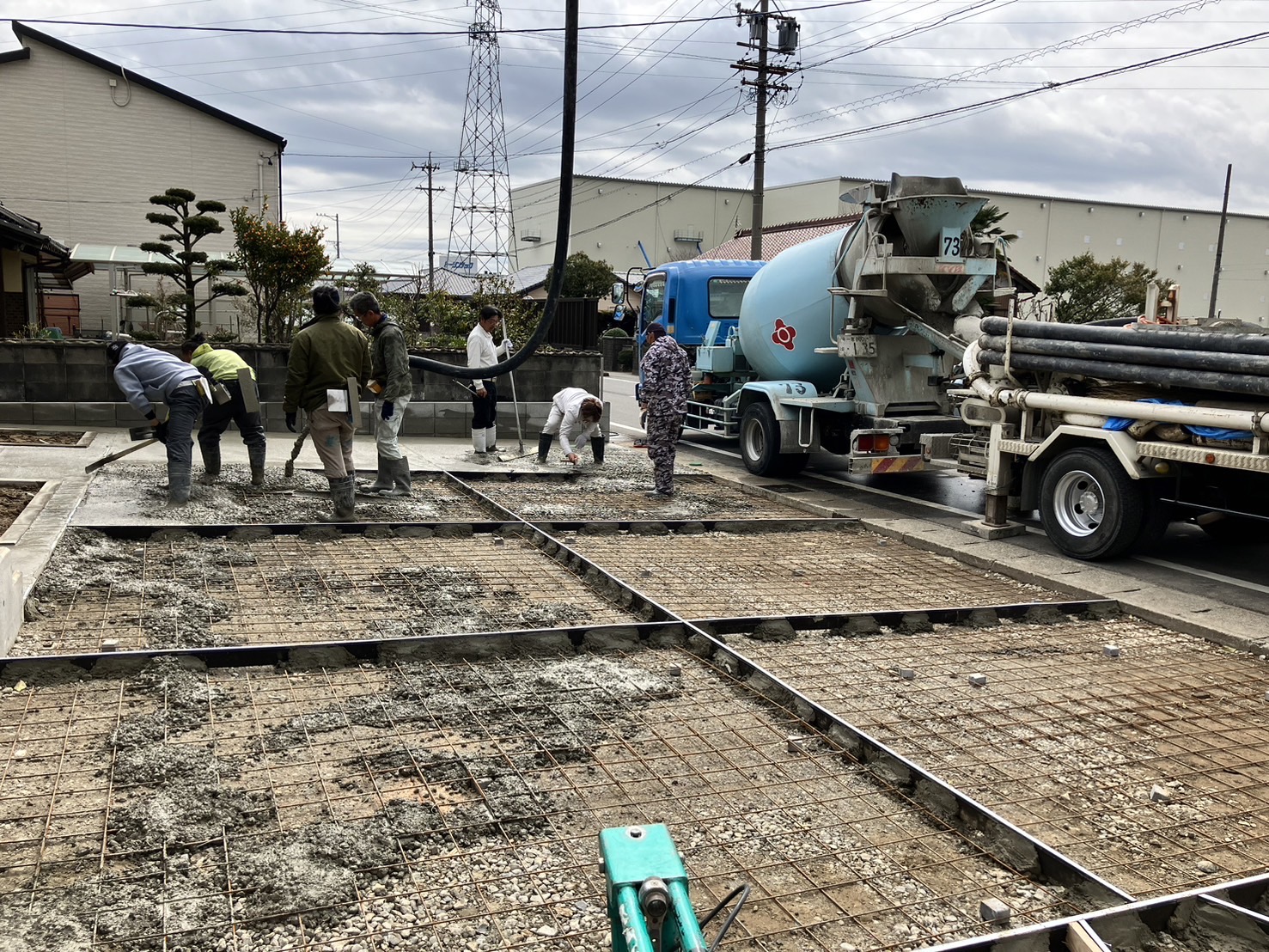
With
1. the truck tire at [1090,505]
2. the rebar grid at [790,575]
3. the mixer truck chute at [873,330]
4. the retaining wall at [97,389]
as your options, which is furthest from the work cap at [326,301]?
the truck tire at [1090,505]

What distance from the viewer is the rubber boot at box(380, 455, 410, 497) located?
9.27 meters


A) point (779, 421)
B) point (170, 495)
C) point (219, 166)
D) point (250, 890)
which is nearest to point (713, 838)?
point (250, 890)

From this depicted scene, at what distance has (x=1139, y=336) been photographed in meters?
7.15

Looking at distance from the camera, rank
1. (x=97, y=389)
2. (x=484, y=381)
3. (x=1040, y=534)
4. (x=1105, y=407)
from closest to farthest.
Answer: (x=1105, y=407) → (x=1040, y=534) → (x=484, y=381) → (x=97, y=389)

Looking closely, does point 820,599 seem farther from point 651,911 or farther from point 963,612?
point 651,911

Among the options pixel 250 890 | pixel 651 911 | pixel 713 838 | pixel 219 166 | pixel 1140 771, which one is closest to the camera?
pixel 651 911

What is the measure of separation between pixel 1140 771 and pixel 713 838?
6.24ft

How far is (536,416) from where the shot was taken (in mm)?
13914

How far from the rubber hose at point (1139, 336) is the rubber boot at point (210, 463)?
6910 millimetres

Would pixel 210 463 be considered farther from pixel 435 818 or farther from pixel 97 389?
pixel 435 818

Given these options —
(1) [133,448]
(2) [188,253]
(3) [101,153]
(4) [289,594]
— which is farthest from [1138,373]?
(3) [101,153]

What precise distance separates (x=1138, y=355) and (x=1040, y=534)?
211cm

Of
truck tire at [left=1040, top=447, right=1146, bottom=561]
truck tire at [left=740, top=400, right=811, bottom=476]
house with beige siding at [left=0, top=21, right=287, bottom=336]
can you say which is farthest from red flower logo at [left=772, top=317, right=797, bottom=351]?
house with beige siding at [left=0, top=21, right=287, bottom=336]

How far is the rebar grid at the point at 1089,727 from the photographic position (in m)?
3.49
